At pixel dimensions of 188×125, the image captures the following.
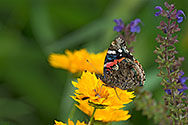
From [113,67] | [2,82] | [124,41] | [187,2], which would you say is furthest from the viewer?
[187,2]

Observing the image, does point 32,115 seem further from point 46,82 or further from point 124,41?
point 124,41

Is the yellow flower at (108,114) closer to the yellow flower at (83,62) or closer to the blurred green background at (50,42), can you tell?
the yellow flower at (83,62)

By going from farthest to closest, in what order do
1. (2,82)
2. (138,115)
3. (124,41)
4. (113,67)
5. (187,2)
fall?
(187,2), (2,82), (138,115), (113,67), (124,41)

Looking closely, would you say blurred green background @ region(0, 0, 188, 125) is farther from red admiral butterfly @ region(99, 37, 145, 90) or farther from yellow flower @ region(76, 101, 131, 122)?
yellow flower @ region(76, 101, 131, 122)

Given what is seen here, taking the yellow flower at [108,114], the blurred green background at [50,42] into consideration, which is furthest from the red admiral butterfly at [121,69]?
the blurred green background at [50,42]

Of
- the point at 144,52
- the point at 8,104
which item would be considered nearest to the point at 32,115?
the point at 8,104

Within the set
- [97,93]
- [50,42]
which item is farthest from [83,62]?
[50,42]
